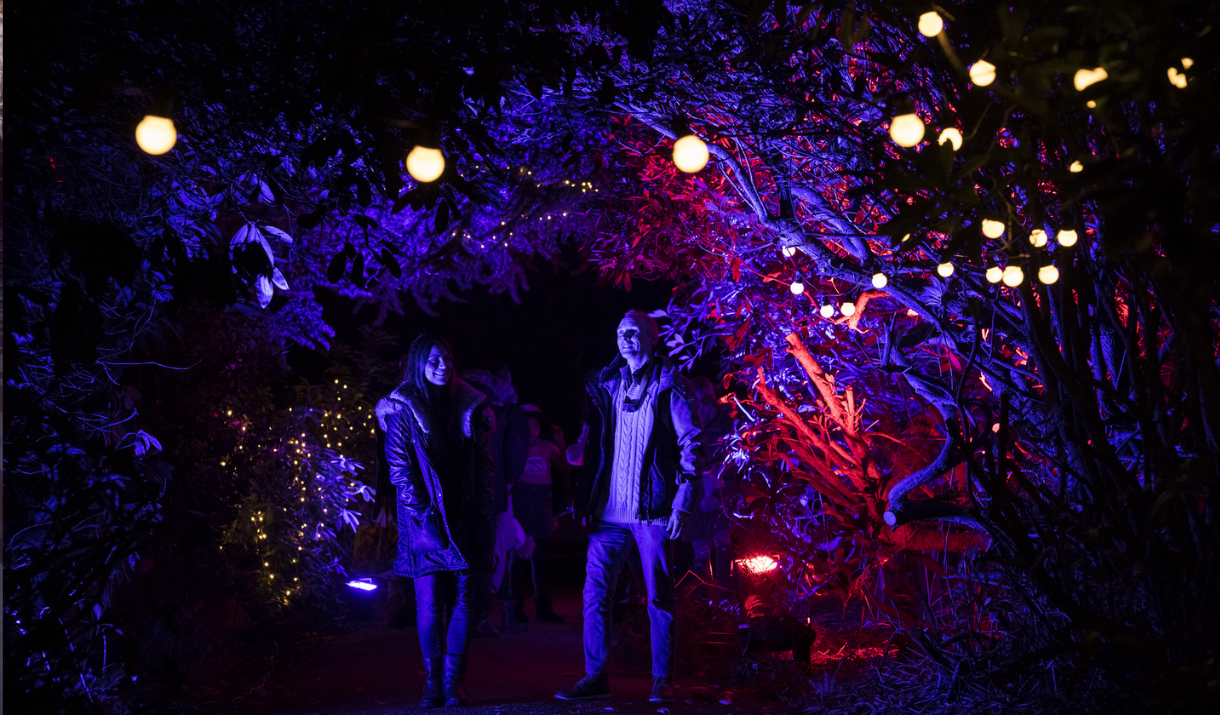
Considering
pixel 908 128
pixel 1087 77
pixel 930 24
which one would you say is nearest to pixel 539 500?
pixel 908 128

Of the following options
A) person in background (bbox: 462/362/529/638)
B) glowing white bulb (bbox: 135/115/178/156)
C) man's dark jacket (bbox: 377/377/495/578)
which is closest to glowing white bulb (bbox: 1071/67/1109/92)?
glowing white bulb (bbox: 135/115/178/156)

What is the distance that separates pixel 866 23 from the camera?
301 cm

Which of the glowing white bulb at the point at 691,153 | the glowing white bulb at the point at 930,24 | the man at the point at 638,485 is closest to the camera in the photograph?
the glowing white bulb at the point at 930,24

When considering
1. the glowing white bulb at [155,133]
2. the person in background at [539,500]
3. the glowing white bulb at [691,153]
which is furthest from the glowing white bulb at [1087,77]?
the person in background at [539,500]

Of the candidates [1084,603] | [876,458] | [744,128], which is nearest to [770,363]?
[876,458]

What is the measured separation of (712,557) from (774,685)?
288cm

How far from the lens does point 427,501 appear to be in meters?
5.20

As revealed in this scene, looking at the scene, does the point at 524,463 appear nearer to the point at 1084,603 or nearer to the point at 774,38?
the point at 774,38

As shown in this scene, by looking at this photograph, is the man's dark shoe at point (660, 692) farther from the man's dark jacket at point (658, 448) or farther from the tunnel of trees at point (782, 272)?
the tunnel of trees at point (782, 272)

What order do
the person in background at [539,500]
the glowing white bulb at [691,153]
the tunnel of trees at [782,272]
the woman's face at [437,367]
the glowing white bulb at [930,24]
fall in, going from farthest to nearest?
the person in background at [539,500], the woman's face at [437,367], the glowing white bulb at [691,153], the tunnel of trees at [782,272], the glowing white bulb at [930,24]

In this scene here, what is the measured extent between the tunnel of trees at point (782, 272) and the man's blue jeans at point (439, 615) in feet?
4.60

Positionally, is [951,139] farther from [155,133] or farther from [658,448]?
[658,448]

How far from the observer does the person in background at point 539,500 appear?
26.5ft

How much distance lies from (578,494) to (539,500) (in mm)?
2828
